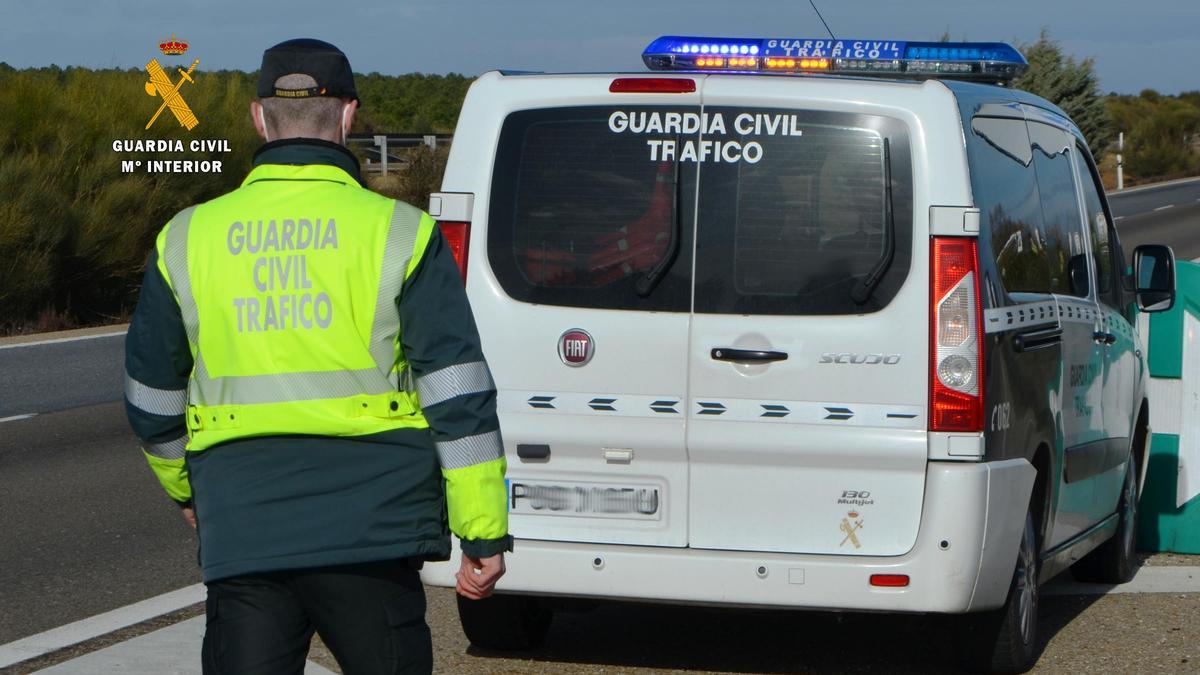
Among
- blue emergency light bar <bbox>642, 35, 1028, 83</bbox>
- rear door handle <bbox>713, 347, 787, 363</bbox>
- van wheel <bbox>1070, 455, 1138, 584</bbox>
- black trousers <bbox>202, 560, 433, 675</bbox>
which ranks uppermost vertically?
blue emergency light bar <bbox>642, 35, 1028, 83</bbox>

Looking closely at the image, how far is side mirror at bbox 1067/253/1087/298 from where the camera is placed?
6461 mm

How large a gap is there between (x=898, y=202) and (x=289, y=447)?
2505 mm

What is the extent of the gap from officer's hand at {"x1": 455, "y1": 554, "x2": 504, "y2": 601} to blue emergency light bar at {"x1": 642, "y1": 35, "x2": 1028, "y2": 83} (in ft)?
9.64

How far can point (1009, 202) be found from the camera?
18.8 feet

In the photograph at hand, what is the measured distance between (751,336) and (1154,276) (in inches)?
107

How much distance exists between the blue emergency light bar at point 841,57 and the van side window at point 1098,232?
0.78 meters

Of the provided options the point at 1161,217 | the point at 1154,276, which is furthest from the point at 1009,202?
the point at 1161,217

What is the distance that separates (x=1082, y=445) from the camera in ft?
21.2

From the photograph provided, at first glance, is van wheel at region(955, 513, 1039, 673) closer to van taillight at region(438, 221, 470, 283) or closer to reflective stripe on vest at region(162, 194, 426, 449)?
van taillight at region(438, 221, 470, 283)

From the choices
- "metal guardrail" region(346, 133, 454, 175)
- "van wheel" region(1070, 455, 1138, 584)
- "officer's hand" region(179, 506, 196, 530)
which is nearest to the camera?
"officer's hand" region(179, 506, 196, 530)

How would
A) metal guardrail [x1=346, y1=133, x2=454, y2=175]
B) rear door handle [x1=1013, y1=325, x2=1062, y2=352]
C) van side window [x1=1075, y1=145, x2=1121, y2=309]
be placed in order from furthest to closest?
1. metal guardrail [x1=346, y1=133, x2=454, y2=175]
2. van side window [x1=1075, y1=145, x2=1121, y2=309]
3. rear door handle [x1=1013, y1=325, x2=1062, y2=352]

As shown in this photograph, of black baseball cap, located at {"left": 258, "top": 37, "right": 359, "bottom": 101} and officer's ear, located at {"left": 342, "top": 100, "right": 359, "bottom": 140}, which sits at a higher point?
Answer: black baseball cap, located at {"left": 258, "top": 37, "right": 359, "bottom": 101}

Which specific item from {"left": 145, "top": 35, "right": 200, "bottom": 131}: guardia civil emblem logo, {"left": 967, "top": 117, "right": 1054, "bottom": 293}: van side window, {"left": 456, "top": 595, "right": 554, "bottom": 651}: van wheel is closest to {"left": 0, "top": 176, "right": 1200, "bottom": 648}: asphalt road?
{"left": 456, "top": 595, "right": 554, "bottom": 651}: van wheel

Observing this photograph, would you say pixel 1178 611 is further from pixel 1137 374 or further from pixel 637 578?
pixel 637 578
